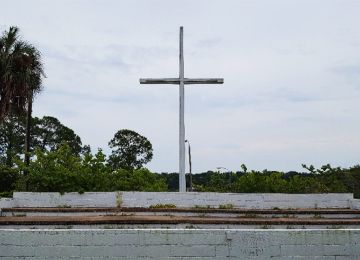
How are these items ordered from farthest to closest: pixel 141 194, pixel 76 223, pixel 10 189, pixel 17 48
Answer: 1. pixel 17 48
2. pixel 10 189
3. pixel 141 194
4. pixel 76 223

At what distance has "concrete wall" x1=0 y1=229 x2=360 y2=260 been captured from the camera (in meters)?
6.66

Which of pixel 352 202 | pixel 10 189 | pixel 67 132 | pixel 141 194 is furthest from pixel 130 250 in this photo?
pixel 67 132

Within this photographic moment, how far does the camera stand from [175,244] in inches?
265

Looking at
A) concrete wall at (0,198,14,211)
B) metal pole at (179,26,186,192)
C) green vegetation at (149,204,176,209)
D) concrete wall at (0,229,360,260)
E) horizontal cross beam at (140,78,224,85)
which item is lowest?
concrete wall at (0,229,360,260)

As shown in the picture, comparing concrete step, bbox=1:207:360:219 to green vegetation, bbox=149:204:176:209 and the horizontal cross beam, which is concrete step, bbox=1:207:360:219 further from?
the horizontal cross beam

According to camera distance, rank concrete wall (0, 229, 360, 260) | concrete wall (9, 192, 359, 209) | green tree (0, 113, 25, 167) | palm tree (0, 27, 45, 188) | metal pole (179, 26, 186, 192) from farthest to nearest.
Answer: green tree (0, 113, 25, 167)
palm tree (0, 27, 45, 188)
metal pole (179, 26, 186, 192)
concrete wall (9, 192, 359, 209)
concrete wall (0, 229, 360, 260)

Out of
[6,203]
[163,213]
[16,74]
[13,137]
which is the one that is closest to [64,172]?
[6,203]

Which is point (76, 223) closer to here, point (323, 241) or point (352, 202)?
point (323, 241)

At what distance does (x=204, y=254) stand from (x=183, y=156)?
9.62 m

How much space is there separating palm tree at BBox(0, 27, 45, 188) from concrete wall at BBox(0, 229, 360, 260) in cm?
1426

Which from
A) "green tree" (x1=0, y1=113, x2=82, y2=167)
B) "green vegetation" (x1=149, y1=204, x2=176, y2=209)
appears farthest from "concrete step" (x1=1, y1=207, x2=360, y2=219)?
"green tree" (x1=0, y1=113, x2=82, y2=167)

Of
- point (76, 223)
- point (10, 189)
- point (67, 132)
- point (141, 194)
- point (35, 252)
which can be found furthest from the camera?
point (67, 132)

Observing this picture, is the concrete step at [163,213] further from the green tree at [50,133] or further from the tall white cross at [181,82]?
the green tree at [50,133]

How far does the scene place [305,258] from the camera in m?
6.83
